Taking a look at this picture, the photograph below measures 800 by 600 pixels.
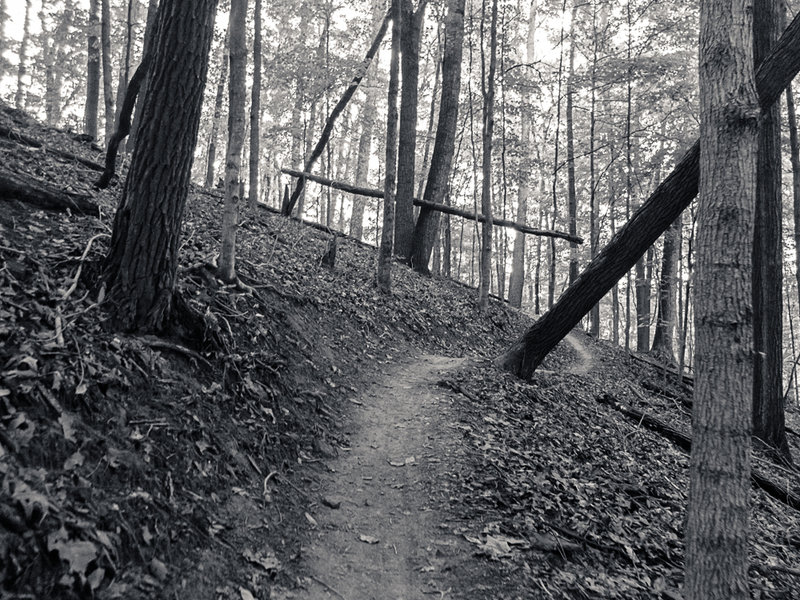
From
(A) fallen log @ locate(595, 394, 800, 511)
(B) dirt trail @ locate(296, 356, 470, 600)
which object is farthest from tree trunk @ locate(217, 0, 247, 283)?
(A) fallen log @ locate(595, 394, 800, 511)

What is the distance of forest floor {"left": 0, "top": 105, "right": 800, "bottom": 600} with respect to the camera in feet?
9.50

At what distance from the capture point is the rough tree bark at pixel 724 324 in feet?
10.3

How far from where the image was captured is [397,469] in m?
5.29

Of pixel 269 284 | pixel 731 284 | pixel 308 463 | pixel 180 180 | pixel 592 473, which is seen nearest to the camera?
pixel 731 284

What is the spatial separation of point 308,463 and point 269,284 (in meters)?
3.01

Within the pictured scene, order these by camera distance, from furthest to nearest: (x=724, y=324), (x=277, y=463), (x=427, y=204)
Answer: (x=427, y=204)
(x=277, y=463)
(x=724, y=324)

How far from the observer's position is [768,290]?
337 inches

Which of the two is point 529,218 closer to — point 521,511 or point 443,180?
point 443,180

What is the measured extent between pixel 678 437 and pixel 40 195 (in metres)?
9.84

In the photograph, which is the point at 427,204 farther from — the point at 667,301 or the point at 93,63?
the point at 667,301

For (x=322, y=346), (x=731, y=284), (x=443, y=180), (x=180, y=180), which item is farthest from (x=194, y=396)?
(x=443, y=180)

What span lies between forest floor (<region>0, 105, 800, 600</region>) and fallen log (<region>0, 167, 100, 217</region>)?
203mm

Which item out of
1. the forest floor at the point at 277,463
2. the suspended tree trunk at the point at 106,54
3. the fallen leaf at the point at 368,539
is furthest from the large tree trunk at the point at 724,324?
the suspended tree trunk at the point at 106,54

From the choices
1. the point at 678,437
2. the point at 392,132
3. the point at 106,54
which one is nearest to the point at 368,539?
the point at 678,437
